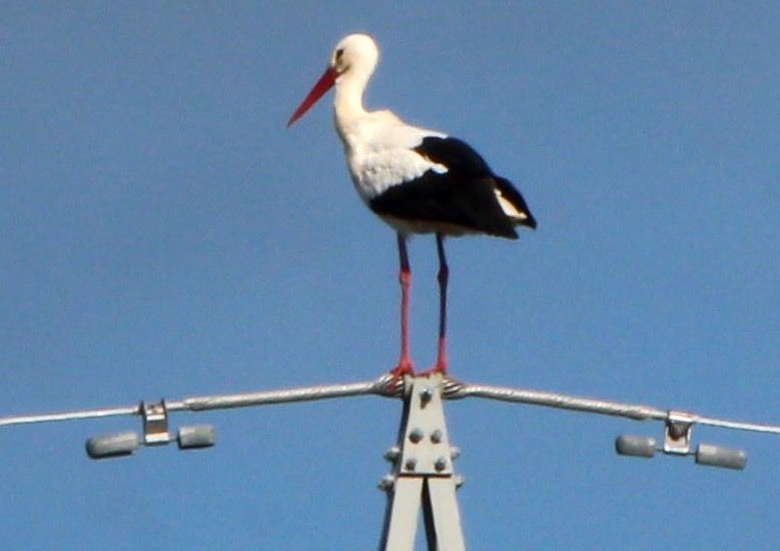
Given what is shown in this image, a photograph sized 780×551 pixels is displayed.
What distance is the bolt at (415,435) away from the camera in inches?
348

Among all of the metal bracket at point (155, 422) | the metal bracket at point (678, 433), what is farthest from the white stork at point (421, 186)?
the metal bracket at point (155, 422)

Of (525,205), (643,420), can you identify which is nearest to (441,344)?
(525,205)

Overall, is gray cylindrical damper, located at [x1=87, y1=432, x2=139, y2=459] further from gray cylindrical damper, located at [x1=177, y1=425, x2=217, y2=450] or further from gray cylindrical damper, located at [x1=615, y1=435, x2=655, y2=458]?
gray cylindrical damper, located at [x1=615, y1=435, x2=655, y2=458]

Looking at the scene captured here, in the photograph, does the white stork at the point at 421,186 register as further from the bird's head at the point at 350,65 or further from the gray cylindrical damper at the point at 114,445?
the gray cylindrical damper at the point at 114,445

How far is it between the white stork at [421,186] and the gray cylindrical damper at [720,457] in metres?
2.32

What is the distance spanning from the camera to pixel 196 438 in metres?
9.17

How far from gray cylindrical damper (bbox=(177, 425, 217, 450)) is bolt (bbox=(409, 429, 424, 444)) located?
2.82 feet

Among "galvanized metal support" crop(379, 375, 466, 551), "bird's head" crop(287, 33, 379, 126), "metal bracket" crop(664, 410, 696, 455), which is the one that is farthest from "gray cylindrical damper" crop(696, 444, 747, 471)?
"bird's head" crop(287, 33, 379, 126)

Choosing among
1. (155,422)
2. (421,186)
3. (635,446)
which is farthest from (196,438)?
(421,186)

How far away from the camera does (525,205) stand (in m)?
12.9

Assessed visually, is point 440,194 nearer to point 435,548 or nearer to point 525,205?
point 525,205

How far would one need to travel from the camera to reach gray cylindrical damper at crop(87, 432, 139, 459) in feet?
29.6

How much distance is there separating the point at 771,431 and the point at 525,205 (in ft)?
12.5

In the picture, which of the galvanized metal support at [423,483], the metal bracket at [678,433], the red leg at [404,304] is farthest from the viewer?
the red leg at [404,304]
